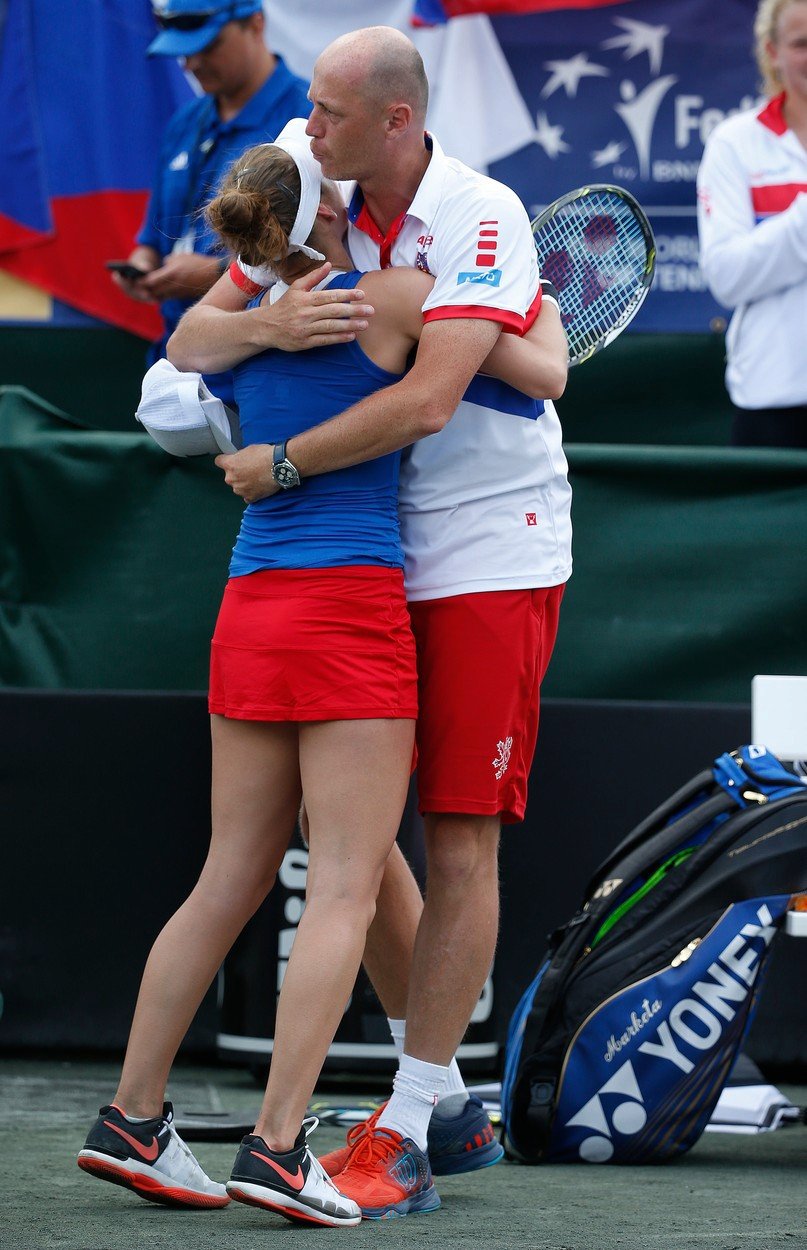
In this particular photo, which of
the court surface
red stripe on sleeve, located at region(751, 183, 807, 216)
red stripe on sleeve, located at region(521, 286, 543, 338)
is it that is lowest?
the court surface

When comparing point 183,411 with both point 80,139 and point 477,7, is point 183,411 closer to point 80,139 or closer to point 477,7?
point 80,139

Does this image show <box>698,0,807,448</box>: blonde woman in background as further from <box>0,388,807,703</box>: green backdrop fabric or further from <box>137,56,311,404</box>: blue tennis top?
<box>137,56,311,404</box>: blue tennis top

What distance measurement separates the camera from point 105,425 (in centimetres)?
621

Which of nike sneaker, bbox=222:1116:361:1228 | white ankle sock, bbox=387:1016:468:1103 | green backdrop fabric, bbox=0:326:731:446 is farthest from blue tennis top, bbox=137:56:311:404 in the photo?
nike sneaker, bbox=222:1116:361:1228

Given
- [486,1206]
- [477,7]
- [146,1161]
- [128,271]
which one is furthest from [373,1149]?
[477,7]

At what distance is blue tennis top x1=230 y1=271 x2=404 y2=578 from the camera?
2.80 meters

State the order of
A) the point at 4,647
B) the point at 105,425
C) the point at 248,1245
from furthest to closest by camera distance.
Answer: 1. the point at 105,425
2. the point at 4,647
3. the point at 248,1245

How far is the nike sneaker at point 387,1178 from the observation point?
2.78 meters

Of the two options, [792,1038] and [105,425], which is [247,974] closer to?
[792,1038]

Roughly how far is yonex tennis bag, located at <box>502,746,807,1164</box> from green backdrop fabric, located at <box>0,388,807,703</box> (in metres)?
0.93

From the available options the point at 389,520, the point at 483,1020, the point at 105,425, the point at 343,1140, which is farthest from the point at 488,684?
the point at 105,425

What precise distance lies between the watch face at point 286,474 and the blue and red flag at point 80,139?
3528 millimetres

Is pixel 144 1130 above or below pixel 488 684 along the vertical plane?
below

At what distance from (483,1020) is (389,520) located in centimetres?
155
